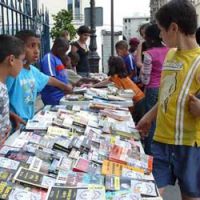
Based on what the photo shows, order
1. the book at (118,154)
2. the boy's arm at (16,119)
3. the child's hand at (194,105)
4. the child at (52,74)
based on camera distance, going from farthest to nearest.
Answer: the child at (52,74), the boy's arm at (16,119), the child's hand at (194,105), the book at (118,154)

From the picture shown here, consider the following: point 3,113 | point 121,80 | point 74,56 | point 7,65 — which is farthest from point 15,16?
point 3,113

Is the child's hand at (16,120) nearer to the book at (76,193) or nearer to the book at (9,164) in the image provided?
the book at (9,164)

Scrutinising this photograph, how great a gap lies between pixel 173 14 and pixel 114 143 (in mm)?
883

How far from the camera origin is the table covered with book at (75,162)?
1839 mm

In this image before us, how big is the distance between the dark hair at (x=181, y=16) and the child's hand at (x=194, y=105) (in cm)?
42

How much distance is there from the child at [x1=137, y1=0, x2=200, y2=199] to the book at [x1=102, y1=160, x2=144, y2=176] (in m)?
0.57

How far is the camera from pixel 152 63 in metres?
4.66

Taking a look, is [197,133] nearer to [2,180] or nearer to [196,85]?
[196,85]

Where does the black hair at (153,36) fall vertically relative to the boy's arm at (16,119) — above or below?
above

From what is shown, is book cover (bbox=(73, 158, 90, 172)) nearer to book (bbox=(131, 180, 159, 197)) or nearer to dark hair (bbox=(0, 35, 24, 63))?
book (bbox=(131, 180, 159, 197))

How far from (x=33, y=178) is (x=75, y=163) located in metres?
0.32

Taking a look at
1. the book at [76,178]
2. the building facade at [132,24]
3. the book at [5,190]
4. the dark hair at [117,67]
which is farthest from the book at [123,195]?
the building facade at [132,24]

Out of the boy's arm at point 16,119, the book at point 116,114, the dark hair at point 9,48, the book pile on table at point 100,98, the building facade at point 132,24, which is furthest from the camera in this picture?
the building facade at point 132,24

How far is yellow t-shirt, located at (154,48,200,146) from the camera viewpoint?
2.60 meters
